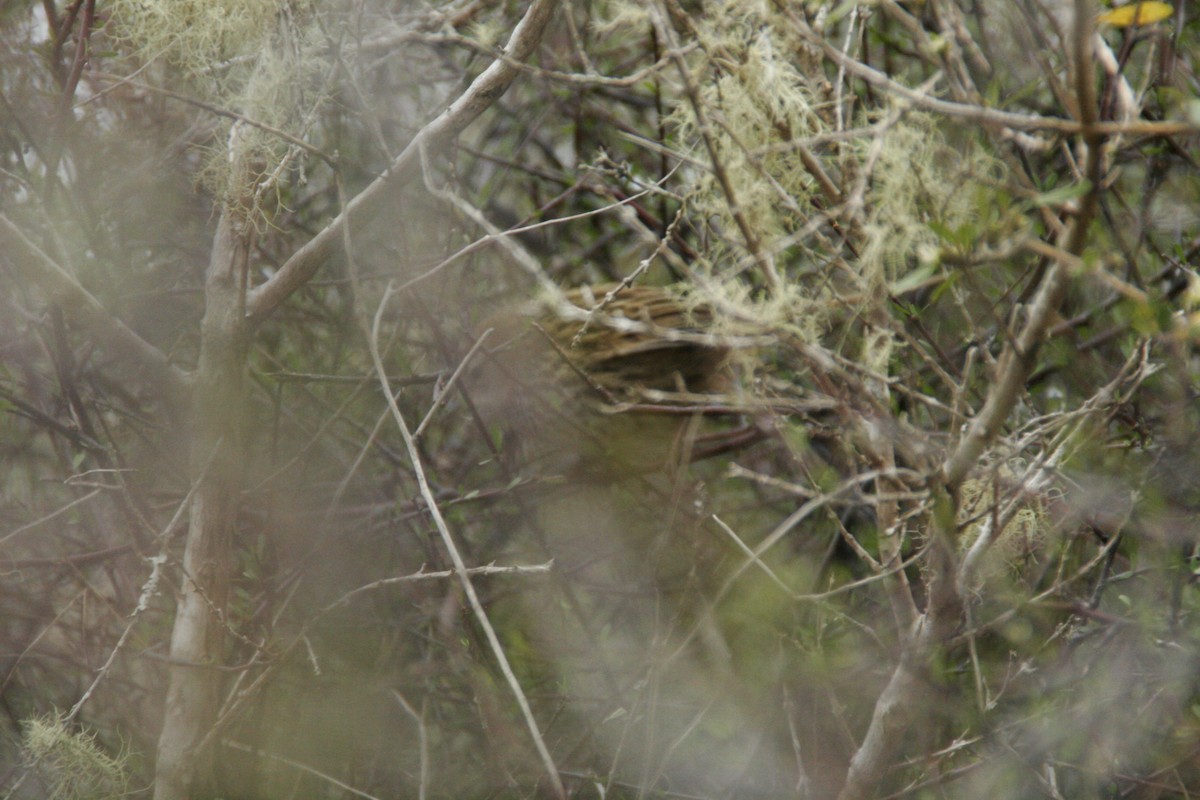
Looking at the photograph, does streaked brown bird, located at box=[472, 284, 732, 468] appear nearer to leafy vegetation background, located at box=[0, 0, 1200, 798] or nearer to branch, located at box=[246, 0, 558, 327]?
leafy vegetation background, located at box=[0, 0, 1200, 798]

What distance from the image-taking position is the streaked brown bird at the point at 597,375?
3.73ft

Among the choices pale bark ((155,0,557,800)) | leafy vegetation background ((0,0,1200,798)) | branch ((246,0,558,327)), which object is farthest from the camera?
pale bark ((155,0,557,800))

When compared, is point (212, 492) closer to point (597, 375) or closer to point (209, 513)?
point (209, 513)

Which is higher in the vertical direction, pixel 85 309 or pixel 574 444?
pixel 85 309

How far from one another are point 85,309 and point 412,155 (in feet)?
1.41

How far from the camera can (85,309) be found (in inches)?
46.0

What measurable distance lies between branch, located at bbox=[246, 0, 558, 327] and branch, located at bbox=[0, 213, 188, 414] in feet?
0.41

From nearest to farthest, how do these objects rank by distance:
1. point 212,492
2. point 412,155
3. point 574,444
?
point 412,155, point 212,492, point 574,444

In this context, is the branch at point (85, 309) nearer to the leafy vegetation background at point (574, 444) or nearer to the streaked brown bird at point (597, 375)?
the leafy vegetation background at point (574, 444)

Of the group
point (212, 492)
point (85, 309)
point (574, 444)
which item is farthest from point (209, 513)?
point (574, 444)

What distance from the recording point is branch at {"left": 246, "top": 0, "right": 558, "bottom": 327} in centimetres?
109

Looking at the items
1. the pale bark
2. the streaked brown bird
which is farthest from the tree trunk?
the streaked brown bird

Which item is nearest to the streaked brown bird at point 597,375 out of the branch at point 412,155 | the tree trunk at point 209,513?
the branch at point 412,155

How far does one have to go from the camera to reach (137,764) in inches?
55.5
